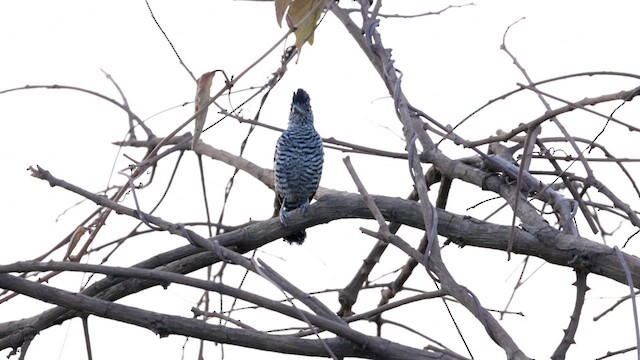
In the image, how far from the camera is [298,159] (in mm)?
4984

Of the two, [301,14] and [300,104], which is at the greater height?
[300,104]

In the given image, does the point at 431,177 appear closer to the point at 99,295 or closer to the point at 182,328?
the point at 99,295

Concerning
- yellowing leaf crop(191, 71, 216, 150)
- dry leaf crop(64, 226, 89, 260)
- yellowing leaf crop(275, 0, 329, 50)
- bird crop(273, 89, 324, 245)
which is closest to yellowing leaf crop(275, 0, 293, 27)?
yellowing leaf crop(275, 0, 329, 50)

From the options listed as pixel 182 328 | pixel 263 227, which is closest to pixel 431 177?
pixel 263 227

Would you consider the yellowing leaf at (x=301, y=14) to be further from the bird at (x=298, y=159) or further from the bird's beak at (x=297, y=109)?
the bird's beak at (x=297, y=109)

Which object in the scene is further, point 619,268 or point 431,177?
point 431,177

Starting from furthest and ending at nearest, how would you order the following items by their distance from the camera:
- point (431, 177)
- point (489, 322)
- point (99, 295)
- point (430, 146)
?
point (431, 177)
point (430, 146)
point (99, 295)
point (489, 322)

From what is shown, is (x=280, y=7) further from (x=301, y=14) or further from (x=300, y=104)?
(x=300, y=104)

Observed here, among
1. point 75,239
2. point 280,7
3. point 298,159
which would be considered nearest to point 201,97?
point 280,7

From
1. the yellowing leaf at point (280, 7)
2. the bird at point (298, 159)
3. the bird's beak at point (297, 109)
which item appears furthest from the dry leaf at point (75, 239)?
the bird's beak at point (297, 109)

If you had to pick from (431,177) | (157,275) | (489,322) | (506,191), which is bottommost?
(489,322)

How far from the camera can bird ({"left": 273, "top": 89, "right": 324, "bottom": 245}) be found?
465cm

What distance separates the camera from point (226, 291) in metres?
2.28

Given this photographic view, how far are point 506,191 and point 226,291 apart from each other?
136cm
